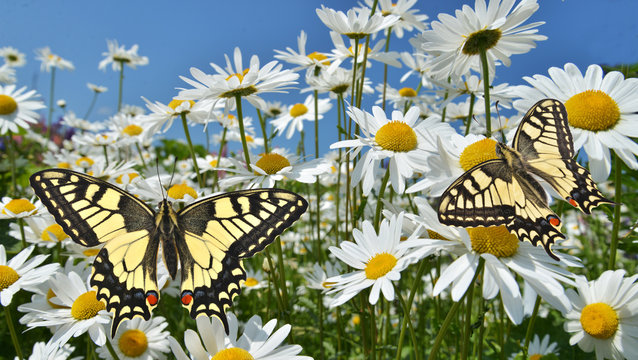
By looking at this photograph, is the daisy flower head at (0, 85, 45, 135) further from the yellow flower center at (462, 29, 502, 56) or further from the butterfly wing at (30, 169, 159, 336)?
the yellow flower center at (462, 29, 502, 56)

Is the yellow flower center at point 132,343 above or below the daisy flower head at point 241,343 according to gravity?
below

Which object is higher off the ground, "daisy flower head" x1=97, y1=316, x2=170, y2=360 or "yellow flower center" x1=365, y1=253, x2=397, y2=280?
"yellow flower center" x1=365, y1=253, x2=397, y2=280

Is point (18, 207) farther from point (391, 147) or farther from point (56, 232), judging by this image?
point (391, 147)

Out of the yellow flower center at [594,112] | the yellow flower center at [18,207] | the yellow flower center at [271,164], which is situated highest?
the yellow flower center at [594,112]

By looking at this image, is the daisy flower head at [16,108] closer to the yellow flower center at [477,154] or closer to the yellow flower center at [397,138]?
the yellow flower center at [397,138]

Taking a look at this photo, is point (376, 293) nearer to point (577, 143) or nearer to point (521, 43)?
point (577, 143)

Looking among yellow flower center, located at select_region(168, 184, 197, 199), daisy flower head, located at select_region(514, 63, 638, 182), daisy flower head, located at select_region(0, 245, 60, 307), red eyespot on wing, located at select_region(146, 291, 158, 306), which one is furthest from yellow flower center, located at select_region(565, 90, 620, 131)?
daisy flower head, located at select_region(0, 245, 60, 307)

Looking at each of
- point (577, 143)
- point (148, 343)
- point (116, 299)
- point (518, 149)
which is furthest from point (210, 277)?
point (577, 143)

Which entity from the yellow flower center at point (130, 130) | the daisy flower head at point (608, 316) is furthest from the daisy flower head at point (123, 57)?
the daisy flower head at point (608, 316)
